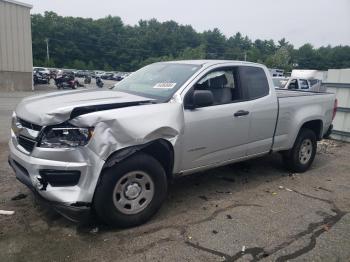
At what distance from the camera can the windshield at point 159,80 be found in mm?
4312

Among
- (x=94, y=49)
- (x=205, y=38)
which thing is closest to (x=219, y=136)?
(x=94, y=49)

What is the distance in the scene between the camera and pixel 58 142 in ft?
11.1

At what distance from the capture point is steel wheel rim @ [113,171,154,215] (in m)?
3.65

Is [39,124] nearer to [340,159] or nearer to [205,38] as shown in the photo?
[340,159]

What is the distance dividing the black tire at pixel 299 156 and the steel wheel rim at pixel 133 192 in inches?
120

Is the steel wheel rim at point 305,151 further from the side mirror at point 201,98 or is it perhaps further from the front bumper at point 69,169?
the front bumper at point 69,169

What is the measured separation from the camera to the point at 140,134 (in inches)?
143

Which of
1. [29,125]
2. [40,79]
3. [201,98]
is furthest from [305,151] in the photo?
[40,79]

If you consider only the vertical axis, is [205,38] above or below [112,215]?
above

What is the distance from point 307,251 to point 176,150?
67.0 inches

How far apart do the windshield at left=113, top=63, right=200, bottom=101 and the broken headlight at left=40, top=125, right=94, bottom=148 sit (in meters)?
1.10

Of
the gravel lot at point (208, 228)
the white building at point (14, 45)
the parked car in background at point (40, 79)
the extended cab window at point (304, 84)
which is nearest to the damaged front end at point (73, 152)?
the gravel lot at point (208, 228)

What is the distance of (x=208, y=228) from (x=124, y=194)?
1002mm

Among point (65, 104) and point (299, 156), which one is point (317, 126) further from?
point (65, 104)
